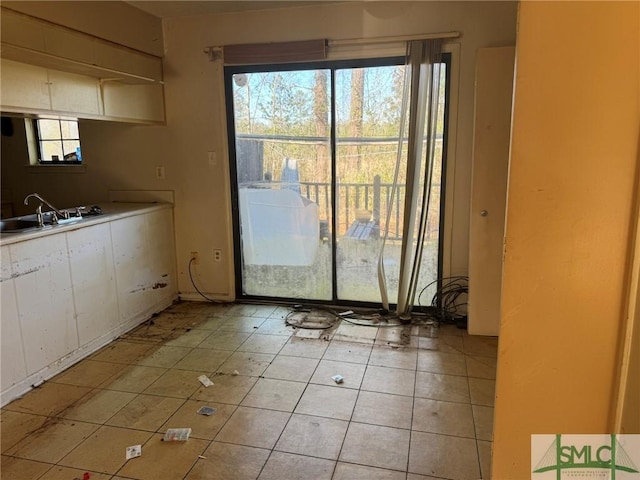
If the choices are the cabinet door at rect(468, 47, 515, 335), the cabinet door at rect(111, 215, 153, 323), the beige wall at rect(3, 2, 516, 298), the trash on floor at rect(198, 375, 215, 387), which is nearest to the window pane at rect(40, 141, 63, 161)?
the beige wall at rect(3, 2, 516, 298)

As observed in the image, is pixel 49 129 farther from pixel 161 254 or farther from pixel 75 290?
pixel 75 290

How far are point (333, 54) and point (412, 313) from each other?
7.09 ft

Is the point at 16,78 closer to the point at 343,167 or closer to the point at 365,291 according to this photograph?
the point at 343,167

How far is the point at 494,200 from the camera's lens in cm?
306

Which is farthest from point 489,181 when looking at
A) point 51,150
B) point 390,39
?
point 51,150

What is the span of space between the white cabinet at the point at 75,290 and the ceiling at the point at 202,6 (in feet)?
5.12

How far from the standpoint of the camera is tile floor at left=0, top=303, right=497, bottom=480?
6.36ft

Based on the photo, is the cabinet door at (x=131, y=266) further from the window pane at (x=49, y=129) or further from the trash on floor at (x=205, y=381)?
the window pane at (x=49, y=129)

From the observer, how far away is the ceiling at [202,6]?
130 inches

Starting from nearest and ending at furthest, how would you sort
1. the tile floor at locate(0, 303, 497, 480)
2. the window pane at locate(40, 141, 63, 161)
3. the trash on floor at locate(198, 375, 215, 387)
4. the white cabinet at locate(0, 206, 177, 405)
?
the tile floor at locate(0, 303, 497, 480) → the white cabinet at locate(0, 206, 177, 405) → the trash on floor at locate(198, 375, 215, 387) → the window pane at locate(40, 141, 63, 161)

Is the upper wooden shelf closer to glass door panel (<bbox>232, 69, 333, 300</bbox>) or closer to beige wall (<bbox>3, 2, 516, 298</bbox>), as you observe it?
beige wall (<bbox>3, 2, 516, 298</bbox>)

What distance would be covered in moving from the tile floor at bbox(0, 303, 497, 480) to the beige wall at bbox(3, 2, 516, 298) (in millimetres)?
912

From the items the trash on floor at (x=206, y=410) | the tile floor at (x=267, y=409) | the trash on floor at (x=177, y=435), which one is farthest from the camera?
the trash on floor at (x=206, y=410)

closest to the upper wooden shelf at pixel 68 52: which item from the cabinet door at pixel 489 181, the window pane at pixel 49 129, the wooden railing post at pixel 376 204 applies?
the window pane at pixel 49 129
